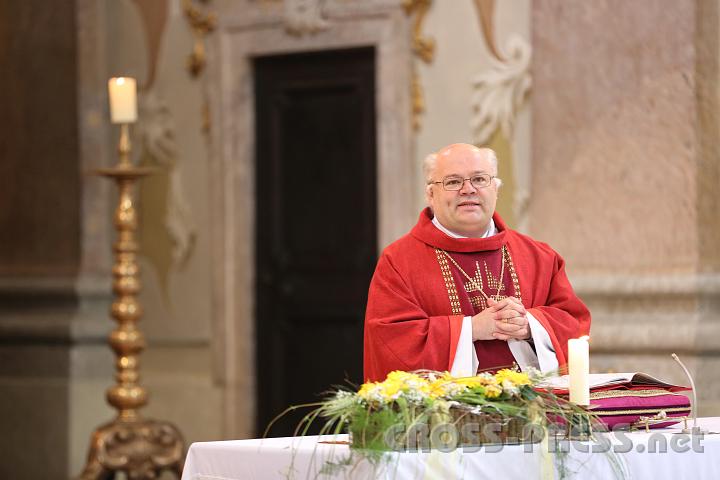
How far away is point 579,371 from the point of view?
11.0ft

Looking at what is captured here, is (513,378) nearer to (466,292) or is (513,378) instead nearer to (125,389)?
(466,292)

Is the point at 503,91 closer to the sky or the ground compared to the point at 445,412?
closer to the sky

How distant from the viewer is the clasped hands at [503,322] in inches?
160

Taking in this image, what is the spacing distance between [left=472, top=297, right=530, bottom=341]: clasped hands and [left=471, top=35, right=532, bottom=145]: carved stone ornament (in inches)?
141

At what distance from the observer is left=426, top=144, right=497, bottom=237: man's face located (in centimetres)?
427

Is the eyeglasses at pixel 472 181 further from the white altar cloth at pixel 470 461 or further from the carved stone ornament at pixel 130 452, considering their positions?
the carved stone ornament at pixel 130 452

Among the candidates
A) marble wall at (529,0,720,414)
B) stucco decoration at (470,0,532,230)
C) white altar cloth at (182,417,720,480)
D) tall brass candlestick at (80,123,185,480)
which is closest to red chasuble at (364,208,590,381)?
white altar cloth at (182,417,720,480)

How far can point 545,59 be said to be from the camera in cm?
705

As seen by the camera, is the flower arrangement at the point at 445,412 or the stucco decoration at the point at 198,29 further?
the stucco decoration at the point at 198,29

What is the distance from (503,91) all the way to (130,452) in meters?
2.78

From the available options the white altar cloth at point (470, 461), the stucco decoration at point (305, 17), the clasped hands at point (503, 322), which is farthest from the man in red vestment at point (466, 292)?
the stucco decoration at point (305, 17)

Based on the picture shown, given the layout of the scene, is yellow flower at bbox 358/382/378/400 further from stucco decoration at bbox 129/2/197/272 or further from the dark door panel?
stucco decoration at bbox 129/2/197/272

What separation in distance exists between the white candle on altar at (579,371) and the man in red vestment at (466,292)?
661mm

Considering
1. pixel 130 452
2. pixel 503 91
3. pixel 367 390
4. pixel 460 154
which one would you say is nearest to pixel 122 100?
pixel 130 452
